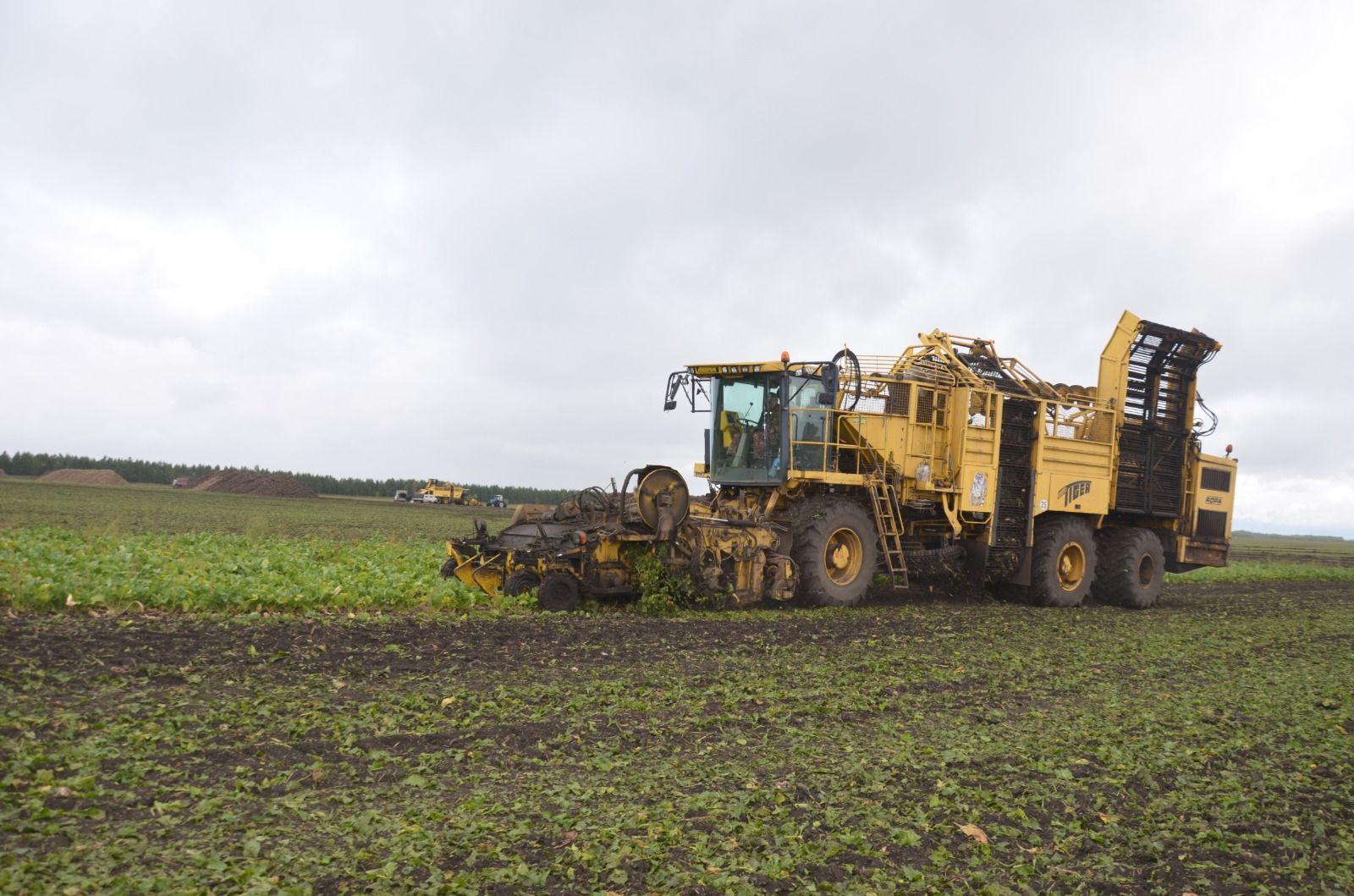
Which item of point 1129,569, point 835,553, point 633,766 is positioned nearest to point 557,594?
point 835,553

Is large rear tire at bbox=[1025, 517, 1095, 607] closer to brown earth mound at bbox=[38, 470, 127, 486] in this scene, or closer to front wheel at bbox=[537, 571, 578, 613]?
front wheel at bbox=[537, 571, 578, 613]

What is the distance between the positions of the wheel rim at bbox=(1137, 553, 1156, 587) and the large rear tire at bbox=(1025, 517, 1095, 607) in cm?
106

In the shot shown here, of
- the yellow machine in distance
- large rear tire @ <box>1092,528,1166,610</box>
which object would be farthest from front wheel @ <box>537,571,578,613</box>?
the yellow machine in distance

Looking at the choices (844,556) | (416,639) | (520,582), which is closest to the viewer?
(416,639)

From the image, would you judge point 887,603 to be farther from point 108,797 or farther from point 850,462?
point 108,797

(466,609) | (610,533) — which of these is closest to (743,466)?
(610,533)

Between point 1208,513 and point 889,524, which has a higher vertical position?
point 1208,513

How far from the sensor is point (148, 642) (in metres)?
8.04

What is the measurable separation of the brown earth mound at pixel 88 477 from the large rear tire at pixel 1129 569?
65.8m

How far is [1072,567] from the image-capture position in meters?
16.8

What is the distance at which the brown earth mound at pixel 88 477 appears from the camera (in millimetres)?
66562

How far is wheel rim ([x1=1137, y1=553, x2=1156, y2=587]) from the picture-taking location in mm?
17464

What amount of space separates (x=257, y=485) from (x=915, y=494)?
57.2m

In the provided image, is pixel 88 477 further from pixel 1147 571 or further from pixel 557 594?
pixel 1147 571
